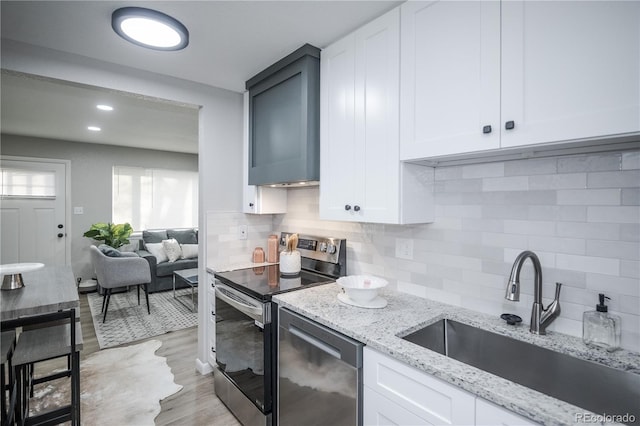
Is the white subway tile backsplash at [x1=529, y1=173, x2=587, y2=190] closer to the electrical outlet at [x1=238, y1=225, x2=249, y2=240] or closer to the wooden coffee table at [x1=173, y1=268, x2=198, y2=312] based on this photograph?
the electrical outlet at [x1=238, y1=225, x2=249, y2=240]

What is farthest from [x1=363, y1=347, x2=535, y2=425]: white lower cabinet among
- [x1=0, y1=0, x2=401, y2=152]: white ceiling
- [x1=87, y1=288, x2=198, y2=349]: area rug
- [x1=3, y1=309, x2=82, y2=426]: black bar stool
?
[x1=87, y1=288, x2=198, y2=349]: area rug

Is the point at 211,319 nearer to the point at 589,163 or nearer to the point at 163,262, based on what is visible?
the point at 589,163

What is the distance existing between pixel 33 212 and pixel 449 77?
6013mm

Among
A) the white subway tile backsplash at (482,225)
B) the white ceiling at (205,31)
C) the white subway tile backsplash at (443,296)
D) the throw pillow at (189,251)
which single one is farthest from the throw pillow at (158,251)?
the white subway tile backsplash at (482,225)

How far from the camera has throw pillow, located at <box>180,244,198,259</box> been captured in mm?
5238

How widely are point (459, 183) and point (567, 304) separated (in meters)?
0.67

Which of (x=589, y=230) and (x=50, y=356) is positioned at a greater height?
(x=589, y=230)

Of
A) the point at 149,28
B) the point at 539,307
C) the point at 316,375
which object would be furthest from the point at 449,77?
the point at 149,28

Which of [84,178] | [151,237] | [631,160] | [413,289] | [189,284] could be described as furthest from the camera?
[151,237]

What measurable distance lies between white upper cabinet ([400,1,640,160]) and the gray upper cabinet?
62 centimetres

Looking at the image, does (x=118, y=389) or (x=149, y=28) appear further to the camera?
(x=118, y=389)

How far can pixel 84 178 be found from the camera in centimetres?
525

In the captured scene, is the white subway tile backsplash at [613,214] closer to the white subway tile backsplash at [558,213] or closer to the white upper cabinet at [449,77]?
the white subway tile backsplash at [558,213]

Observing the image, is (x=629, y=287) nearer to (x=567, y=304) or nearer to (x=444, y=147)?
(x=567, y=304)
